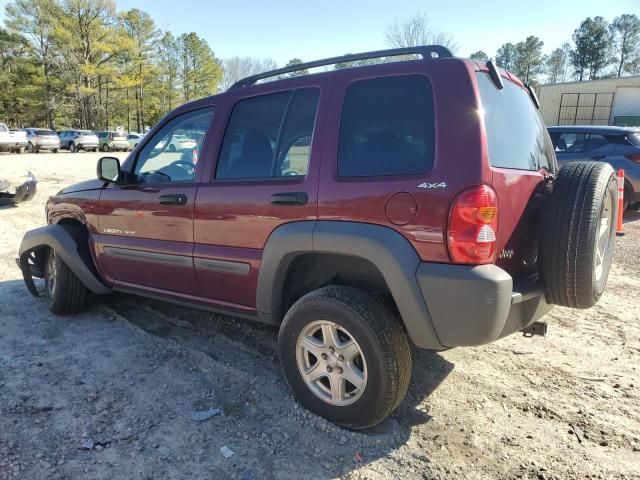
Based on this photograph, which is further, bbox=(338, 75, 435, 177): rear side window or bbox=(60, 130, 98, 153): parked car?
bbox=(60, 130, 98, 153): parked car

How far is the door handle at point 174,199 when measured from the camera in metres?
3.36

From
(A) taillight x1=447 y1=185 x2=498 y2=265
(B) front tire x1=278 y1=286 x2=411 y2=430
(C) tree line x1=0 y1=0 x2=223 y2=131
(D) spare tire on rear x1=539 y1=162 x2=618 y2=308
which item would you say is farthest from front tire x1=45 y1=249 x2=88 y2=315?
(C) tree line x1=0 y1=0 x2=223 y2=131

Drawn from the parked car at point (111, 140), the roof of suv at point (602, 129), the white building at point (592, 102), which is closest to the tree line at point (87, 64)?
the parked car at point (111, 140)

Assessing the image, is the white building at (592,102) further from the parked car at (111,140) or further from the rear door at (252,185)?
the rear door at (252,185)

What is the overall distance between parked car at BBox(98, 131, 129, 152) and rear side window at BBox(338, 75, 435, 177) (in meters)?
37.7

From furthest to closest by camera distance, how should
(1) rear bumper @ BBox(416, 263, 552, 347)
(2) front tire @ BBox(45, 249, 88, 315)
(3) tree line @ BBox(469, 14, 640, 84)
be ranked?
(3) tree line @ BBox(469, 14, 640, 84) → (2) front tire @ BBox(45, 249, 88, 315) → (1) rear bumper @ BBox(416, 263, 552, 347)

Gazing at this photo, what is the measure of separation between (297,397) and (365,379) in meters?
0.53

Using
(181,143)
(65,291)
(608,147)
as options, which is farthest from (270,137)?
(608,147)

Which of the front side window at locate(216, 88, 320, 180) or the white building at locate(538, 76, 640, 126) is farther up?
the white building at locate(538, 76, 640, 126)

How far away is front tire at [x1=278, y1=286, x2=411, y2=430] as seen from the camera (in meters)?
2.52

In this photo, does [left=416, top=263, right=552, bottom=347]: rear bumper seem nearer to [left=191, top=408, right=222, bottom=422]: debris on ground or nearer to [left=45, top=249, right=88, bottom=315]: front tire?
[left=191, top=408, right=222, bottom=422]: debris on ground

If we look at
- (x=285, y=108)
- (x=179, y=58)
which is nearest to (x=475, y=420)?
(x=285, y=108)

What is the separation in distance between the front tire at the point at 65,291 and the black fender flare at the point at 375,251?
2.42 metres

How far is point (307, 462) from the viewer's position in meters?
2.46
